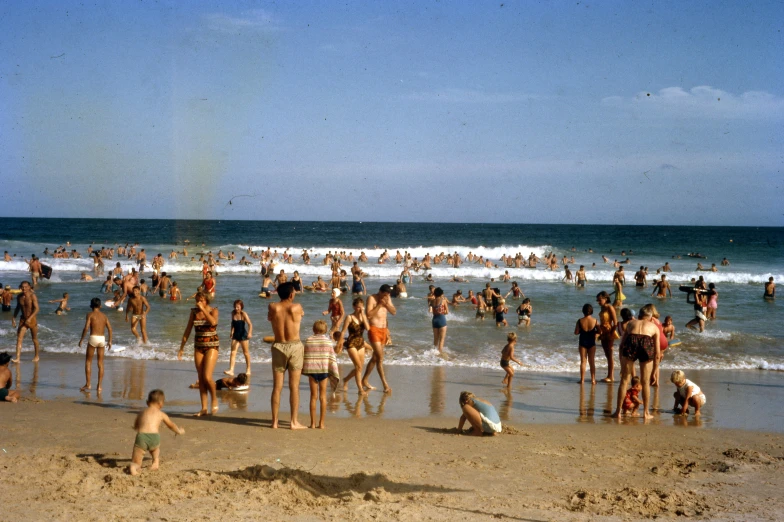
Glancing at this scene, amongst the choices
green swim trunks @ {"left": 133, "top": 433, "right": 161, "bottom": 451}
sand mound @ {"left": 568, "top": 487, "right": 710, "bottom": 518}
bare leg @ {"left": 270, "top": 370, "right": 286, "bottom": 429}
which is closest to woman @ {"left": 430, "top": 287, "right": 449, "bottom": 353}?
bare leg @ {"left": 270, "top": 370, "right": 286, "bottom": 429}

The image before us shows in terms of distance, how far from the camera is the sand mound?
529 centimetres

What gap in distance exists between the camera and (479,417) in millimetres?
7570

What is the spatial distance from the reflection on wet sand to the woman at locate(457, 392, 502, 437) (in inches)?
47.7

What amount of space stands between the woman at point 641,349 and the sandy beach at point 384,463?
0.43 metres

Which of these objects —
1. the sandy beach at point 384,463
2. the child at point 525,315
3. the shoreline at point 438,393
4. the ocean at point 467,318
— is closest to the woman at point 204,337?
the sandy beach at point 384,463

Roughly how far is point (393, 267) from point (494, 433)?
29572 millimetres

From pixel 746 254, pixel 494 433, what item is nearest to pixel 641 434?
pixel 494 433

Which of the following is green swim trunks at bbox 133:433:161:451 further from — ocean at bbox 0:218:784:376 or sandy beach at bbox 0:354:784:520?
ocean at bbox 0:218:784:376

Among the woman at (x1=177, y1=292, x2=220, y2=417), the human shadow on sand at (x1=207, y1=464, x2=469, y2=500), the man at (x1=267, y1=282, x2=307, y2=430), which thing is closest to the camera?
the human shadow on sand at (x1=207, y1=464, x2=469, y2=500)

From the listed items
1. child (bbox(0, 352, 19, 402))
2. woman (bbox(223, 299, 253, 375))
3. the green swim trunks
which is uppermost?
woman (bbox(223, 299, 253, 375))

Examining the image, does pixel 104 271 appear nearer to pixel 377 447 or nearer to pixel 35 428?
pixel 35 428

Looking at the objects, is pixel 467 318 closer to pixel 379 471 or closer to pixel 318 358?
pixel 318 358

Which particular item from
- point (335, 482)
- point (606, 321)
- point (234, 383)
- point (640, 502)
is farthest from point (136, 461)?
point (606, 321)

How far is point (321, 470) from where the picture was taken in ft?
19.9
